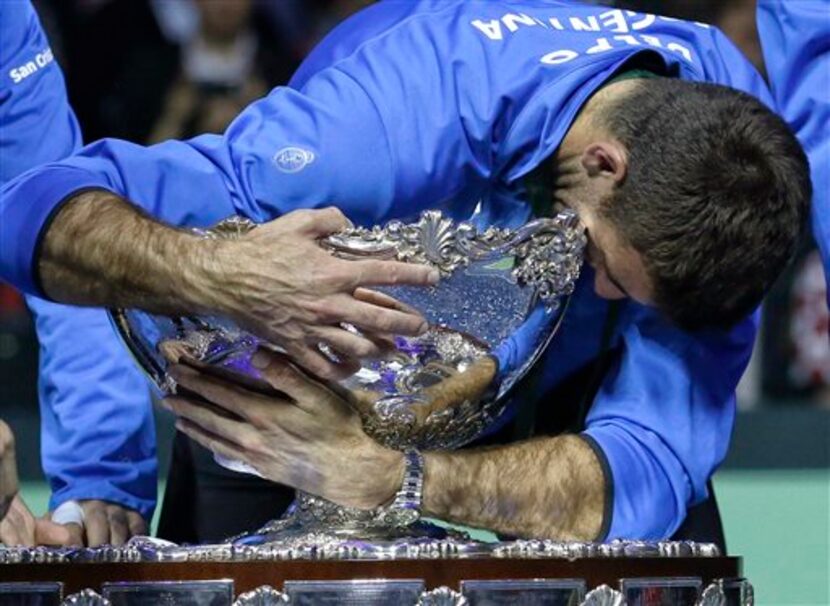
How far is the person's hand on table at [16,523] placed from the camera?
232cm

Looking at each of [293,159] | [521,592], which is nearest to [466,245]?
[293,159]

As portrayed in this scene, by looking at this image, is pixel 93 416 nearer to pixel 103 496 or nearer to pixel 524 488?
pixel 103 496

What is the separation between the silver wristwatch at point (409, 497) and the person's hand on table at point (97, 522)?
1.67ft

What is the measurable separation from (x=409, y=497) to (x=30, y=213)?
45 cm

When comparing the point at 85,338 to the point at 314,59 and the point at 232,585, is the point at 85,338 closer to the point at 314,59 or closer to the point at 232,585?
the point at 314,59

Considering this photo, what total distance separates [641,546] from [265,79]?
3899 mm

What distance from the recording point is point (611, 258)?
2.17 metres

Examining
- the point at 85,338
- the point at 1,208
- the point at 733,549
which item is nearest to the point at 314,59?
the point at 85,338

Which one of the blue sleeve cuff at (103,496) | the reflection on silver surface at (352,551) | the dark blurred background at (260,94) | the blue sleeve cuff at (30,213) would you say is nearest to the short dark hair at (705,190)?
the reflection on silver surface at (352,551)

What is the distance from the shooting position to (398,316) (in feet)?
6.38

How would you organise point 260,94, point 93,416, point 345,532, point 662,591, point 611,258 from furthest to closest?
point 260,94 < point 93,416 < point 611,258 < point 345,532 < point 662,591

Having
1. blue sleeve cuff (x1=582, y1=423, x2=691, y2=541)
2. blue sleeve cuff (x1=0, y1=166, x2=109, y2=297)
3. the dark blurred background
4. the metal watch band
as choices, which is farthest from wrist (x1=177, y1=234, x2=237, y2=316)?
the dark blurred background

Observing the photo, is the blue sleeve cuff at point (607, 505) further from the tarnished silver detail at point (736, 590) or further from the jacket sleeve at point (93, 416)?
the jacket sleeve at point (93, 416)

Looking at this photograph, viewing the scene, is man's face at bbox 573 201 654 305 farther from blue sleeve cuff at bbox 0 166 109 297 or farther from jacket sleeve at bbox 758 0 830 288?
blue sleeve cuff at bbox 0 166 109 297
